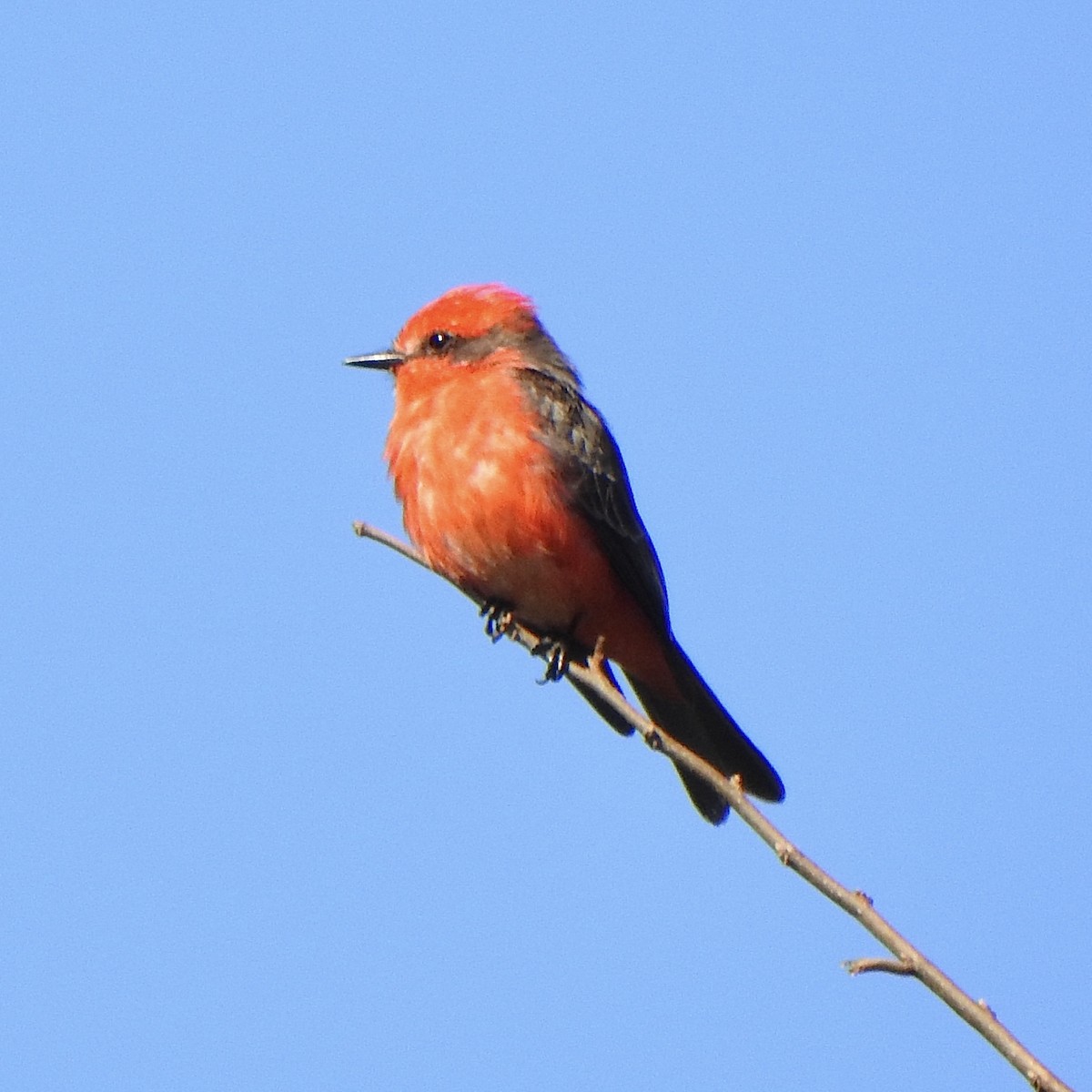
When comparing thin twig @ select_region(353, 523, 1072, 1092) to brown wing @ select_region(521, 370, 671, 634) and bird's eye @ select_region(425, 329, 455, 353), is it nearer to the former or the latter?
brown wing @ select_region(521, 370, 671, 634)

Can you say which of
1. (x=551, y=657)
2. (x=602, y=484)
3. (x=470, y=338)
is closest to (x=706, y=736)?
(x=551, y=657)

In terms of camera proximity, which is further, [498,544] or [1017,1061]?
[498,544]

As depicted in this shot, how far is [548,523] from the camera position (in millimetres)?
7082

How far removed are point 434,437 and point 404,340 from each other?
988mm

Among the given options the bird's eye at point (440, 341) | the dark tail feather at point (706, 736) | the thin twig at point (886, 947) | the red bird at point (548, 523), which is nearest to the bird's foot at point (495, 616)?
the red bird at point (548, 523)

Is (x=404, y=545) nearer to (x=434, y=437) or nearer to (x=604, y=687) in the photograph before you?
(x=604, y=687)

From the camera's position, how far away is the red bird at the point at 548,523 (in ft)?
23.2

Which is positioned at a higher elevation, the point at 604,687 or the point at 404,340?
the point at 404,340

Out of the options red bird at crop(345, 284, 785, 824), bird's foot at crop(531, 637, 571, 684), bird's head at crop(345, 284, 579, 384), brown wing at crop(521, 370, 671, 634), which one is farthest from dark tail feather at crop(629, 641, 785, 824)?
bird's head at crop(345, 284, 579, 384)

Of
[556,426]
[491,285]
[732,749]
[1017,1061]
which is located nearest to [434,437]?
[556,426]

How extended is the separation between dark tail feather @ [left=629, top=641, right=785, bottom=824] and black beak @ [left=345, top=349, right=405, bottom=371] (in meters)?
1.78

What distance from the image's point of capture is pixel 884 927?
11.1 feet

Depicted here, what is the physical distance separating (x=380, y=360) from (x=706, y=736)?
7.31ft

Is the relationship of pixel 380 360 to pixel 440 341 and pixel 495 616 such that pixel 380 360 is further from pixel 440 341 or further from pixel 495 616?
pixel 495 616
